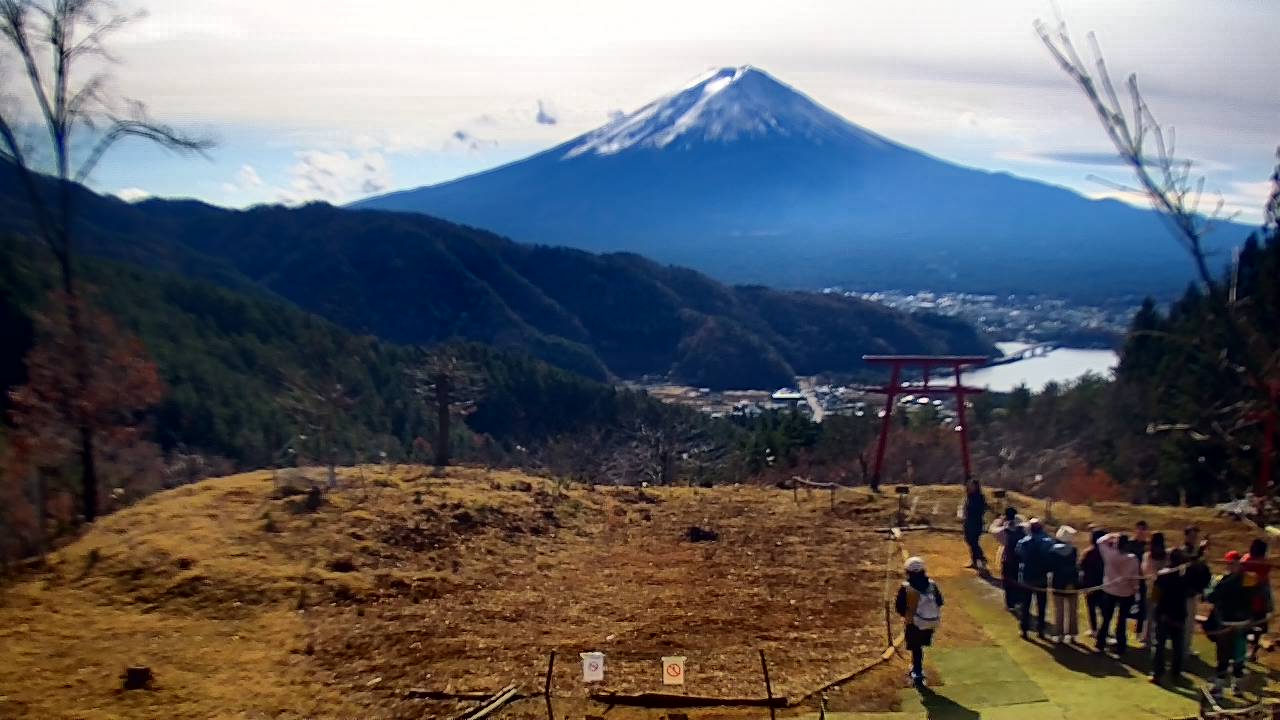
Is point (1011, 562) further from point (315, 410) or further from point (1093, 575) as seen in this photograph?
point (315, 410)

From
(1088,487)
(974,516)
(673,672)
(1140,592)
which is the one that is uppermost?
(974,516)

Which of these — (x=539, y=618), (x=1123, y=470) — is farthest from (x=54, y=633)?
(x=1123, y=470)

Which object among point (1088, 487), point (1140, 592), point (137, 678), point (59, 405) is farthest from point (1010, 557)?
point (1088, 487)

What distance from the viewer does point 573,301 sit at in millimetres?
94500

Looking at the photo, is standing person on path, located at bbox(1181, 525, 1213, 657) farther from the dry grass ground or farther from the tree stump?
the tree stump

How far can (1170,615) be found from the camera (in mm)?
7555

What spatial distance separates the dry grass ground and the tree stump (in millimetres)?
82

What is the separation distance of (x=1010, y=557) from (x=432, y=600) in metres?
5.38

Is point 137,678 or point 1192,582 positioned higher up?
point 1192,582

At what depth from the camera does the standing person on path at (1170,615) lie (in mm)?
7543

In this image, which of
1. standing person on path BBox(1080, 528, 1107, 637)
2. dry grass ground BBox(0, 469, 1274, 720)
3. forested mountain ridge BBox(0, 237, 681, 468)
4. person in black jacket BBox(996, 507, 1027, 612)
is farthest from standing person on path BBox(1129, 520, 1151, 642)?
forested mountain ridge BBox(0, 237, 681, 468)

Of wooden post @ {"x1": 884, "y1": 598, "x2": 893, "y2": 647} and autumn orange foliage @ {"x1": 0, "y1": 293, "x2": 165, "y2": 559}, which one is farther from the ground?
autumn orange foliage @ {"x1": 0, "y1": 293, "x2": 165, "y2": 559}

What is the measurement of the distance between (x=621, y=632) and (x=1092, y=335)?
88.7 m

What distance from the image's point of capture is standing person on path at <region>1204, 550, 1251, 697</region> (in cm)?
748
